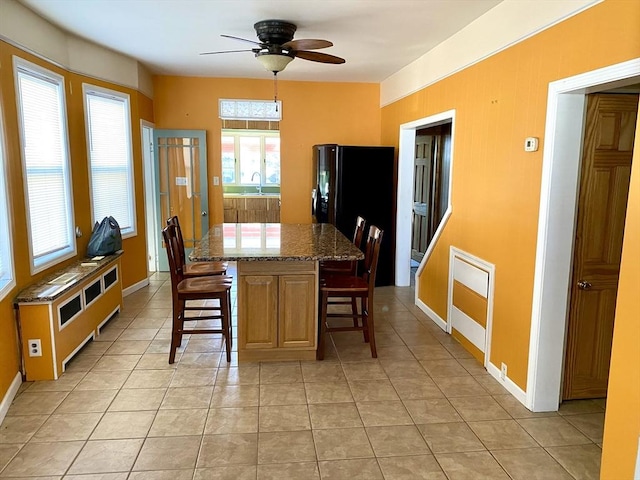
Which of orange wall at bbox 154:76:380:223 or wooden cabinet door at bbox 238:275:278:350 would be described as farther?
orange wall at bbox 154:76:380:223

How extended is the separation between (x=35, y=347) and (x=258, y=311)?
154cm

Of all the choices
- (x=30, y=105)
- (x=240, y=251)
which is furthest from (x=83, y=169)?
(x=240, y=251)

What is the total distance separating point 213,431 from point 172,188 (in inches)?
168

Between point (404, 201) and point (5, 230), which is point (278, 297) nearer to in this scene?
point (5, 230)

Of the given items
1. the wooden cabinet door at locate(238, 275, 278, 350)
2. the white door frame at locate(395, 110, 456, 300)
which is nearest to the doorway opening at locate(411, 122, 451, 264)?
the white door frame at locate(395, 110, 456, 300)

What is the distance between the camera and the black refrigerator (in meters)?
5.45

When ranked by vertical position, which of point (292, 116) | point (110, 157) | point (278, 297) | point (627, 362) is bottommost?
point (278, 297)

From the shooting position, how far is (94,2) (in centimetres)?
330

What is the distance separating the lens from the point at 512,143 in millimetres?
3053

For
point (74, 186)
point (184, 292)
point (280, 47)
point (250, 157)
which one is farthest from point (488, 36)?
point (250, 157)

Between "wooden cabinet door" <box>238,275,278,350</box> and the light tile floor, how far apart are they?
0.20 metres

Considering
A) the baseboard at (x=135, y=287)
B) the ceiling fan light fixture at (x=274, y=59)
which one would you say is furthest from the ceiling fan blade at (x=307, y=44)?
the baseboard at (x=135, y=287)

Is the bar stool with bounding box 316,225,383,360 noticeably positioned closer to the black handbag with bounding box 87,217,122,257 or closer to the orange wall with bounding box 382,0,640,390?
the orange wall with bounding box 382,0,640,390

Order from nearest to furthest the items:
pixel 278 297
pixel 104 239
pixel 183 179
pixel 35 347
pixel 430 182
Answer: pixel 35 347 < pixel 278 297 < pixel 104 239 < pixel 183 179 < pixel 430 182
